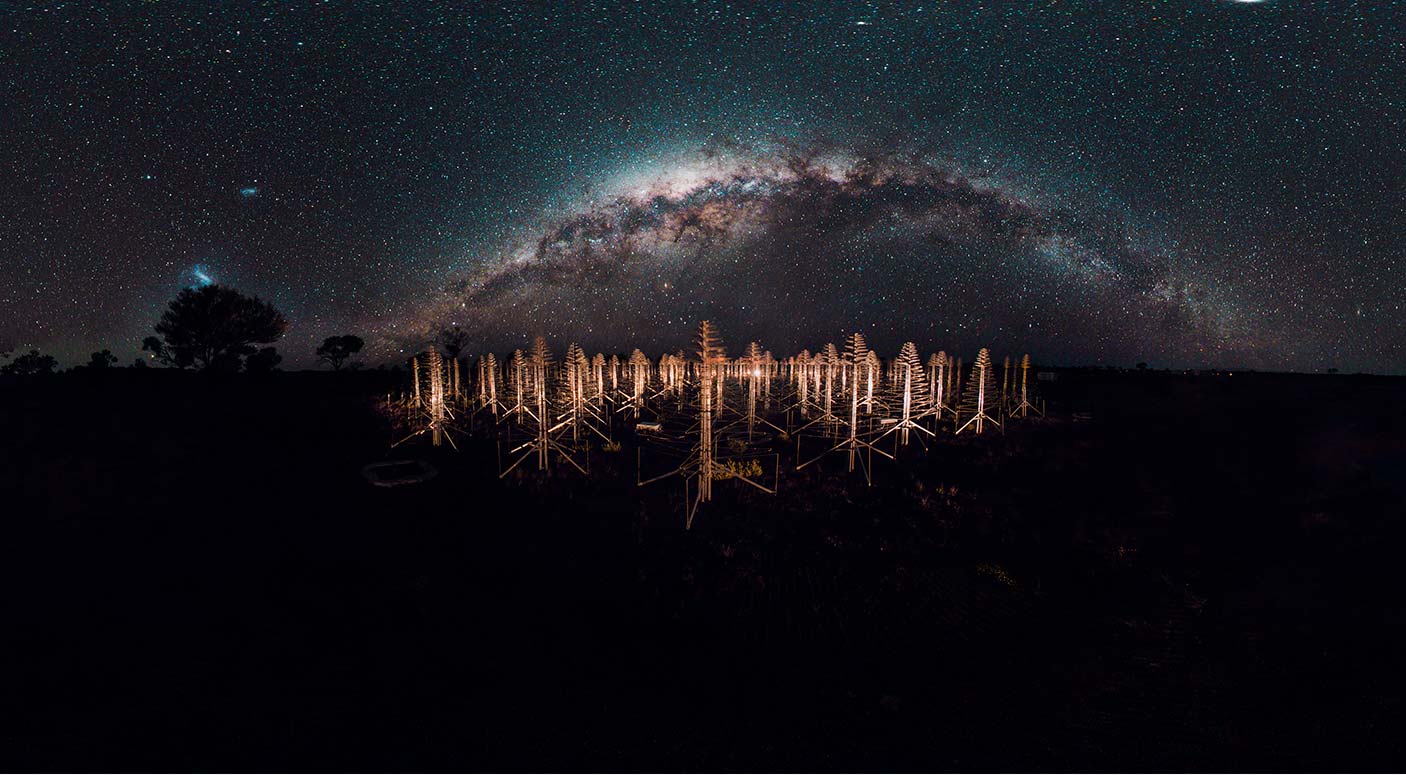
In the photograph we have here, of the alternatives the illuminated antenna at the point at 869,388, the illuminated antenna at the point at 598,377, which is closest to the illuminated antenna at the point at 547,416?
the illuminated antenna at the point at 598,377

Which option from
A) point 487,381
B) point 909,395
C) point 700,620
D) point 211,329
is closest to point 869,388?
point 909,395

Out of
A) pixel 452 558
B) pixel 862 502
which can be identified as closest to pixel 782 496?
pixel 862 502

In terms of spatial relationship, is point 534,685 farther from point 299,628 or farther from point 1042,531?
point 1042,531

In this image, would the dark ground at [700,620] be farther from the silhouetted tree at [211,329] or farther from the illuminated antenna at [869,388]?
the silhouetted tree at [211,329]

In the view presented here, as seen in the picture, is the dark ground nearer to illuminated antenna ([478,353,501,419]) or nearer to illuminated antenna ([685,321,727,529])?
illuminated antenna ([685,321,727,529])

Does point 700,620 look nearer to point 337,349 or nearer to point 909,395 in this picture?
point 909,395

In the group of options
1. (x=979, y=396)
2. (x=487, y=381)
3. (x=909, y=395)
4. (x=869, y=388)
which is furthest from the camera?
(x=487, y=381)
